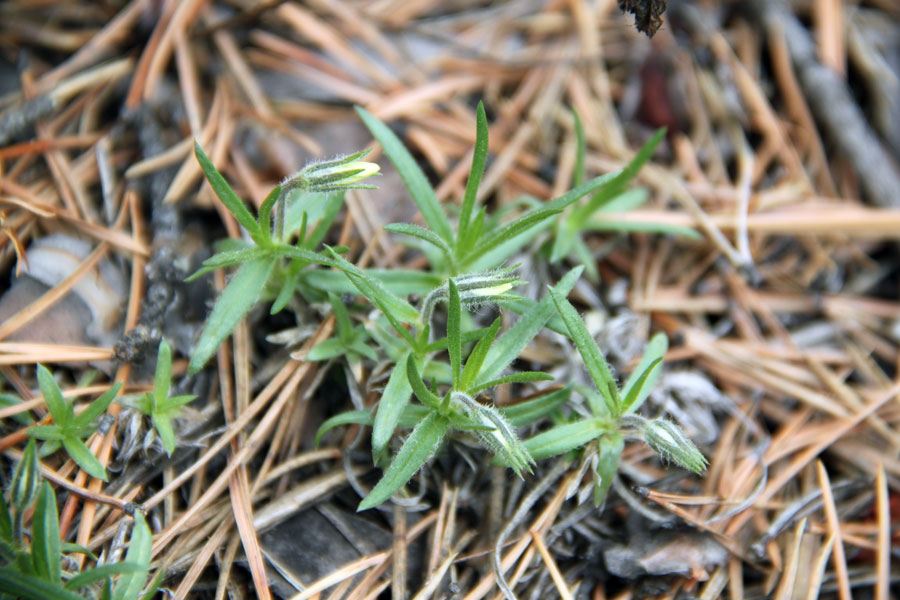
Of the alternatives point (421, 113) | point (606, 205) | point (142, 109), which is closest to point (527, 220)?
point (606, 205)

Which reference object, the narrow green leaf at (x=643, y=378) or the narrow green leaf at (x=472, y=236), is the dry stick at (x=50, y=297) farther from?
the narrow green leaf at (x=643, y=378)

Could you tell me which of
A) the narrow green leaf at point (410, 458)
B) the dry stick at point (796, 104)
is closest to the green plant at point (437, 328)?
the narrow green leaf at point (410, 458)

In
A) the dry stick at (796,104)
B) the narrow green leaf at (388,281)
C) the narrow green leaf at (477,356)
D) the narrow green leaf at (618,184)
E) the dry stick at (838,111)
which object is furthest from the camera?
the dry stick at (796,104)

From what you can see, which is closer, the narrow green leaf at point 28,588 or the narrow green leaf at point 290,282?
the narrow green leaf at point 28,588

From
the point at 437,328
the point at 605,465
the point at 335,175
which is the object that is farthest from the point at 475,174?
the point at 605,465

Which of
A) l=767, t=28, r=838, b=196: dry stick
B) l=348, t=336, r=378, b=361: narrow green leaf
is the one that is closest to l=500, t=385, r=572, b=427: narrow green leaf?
l=348, t=336, r=378, b=361: narrow green leaf

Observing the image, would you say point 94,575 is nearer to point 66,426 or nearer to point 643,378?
point 66,426

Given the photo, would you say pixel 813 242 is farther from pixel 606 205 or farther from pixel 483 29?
pixel 483 29

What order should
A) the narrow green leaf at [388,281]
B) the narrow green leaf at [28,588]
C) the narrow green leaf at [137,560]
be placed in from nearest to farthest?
the narrow green leaf at [28,588], the narrow green leaf at [137,560], the narrow green leaf at [388,281]
